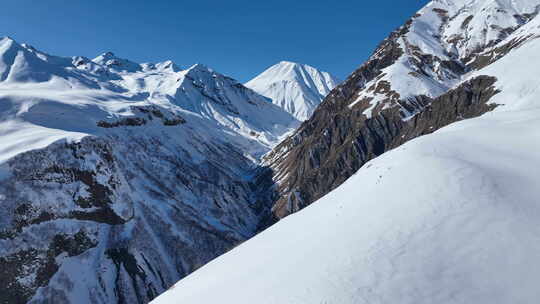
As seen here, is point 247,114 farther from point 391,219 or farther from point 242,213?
point 391,219

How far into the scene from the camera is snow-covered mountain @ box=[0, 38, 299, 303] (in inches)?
1432

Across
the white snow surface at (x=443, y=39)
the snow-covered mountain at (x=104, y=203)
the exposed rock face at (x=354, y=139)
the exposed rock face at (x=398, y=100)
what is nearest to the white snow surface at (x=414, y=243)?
the snow-covered mountain at (x=104, y=203)

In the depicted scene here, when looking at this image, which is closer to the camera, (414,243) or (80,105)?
(414,243)

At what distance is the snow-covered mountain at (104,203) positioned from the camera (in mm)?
36375

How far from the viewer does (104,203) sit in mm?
45750

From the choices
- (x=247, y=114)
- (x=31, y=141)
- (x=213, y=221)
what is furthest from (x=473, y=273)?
(x=247, y=114)

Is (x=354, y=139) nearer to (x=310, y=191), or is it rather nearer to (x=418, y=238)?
(x=310, y=191)

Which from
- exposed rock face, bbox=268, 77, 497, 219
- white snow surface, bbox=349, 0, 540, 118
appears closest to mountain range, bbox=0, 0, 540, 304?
exposed rock face, bbox=268, 77, 497, 219

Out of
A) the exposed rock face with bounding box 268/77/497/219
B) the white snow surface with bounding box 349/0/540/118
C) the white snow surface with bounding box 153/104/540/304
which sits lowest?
the white snow surface with bounding box 153/104/540/304

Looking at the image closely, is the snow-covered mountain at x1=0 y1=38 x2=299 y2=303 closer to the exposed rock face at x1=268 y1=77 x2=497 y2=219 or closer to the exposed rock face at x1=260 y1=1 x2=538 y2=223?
the exposed rock face at x1=268 y1=77 x2=497 y2=219

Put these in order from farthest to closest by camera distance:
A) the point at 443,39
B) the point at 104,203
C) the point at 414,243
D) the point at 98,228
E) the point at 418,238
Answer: the point at 443,39 → the point at 104,203 → the point at 98,228 → the point at 418,238 → the point at 414,243

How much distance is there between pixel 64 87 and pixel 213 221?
7300 centimetres

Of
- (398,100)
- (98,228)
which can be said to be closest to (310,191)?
(398,100)

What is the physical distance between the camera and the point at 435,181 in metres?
14.1
